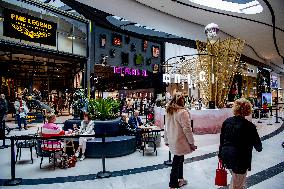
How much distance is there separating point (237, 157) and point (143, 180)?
257 centimetres

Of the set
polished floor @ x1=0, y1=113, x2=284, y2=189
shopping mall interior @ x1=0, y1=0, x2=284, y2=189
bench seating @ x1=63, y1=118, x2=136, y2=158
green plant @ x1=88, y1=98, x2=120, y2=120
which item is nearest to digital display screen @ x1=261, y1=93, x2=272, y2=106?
shopping mall interior @ x1=0, y1=0, x2=284, y2=189

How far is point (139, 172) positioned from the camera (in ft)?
20.2

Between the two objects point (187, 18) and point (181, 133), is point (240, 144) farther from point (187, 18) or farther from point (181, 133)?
point (187, 18)

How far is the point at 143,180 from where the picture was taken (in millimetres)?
5559

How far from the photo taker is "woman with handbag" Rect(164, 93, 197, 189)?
Answer: 14.8 feet

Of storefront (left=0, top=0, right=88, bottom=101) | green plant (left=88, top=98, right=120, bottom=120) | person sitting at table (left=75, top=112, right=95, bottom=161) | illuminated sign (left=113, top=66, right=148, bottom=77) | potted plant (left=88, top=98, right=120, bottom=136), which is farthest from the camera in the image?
illuminated sign (left=113, top=66, right=148, bottom=77)

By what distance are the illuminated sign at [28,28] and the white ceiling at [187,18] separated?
5726mm

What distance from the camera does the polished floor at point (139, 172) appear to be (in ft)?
17.4

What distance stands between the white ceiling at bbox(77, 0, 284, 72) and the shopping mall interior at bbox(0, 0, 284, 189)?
0.06 meters

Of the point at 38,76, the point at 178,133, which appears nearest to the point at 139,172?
the point at 178,133

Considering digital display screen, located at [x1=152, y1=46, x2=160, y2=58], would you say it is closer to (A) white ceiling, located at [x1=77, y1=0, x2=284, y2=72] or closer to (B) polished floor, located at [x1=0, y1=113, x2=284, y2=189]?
(A) white ceiling, located at [x1=77, y1=0, x2=284, y2=72]

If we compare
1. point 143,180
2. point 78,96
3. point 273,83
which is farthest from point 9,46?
point 273,83

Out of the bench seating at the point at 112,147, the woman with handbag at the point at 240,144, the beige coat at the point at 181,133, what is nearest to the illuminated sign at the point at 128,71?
the bench seating at the point at 112,147

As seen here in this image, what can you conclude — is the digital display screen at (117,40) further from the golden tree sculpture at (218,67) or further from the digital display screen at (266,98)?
the golden tree sculpture at (218,67)
